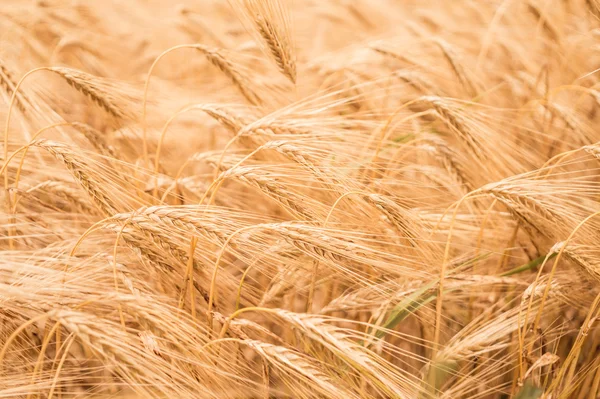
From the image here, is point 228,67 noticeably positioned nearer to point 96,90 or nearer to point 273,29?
point 273,29

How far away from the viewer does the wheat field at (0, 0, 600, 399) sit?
978mm

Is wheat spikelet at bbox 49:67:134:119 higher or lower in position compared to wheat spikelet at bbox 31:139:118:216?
higher

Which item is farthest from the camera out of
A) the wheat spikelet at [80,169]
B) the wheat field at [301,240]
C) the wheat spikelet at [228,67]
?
the wheat spikelet at [228,67]

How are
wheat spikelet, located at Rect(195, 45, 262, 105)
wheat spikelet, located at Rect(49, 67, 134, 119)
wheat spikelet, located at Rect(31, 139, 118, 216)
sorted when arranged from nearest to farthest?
wheat spikelet, located at Rect(31, 139, 118, 216) → wheat spikelet, located at Rect(49, 67, 134, 119) → wheat spikelet, located at Rect(195, 45, 262, 105)

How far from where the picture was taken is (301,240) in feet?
3.25

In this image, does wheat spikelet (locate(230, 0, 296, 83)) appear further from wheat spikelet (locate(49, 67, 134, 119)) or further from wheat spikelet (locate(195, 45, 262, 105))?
wheat spikelet (locate(49, 67, 134, 119))

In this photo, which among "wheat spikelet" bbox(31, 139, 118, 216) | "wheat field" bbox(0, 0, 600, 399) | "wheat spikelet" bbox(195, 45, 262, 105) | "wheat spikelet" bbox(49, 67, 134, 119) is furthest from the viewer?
"wheat spikelet" bbox(195, 45, 262, 105)

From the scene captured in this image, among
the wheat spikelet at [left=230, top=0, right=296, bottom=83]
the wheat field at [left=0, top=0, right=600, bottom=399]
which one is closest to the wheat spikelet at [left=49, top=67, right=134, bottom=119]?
the wheat field at [left=0, top=0, right=600, bottom=399]

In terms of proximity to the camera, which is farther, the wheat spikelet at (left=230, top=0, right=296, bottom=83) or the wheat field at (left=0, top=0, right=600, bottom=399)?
the wheat spikelet at (left=230, top=0, right=296, bottom=83)

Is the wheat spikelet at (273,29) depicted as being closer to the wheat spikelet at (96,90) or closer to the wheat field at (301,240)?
the wheat field at (301,240)

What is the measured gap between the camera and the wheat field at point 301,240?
A: 3.21 feet

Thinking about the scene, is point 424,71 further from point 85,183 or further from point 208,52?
point 85,183

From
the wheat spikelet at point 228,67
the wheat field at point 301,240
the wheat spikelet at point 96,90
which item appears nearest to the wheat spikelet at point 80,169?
the wheat field at point 301,240

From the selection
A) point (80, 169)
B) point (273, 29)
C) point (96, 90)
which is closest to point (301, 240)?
point (80, 169)
